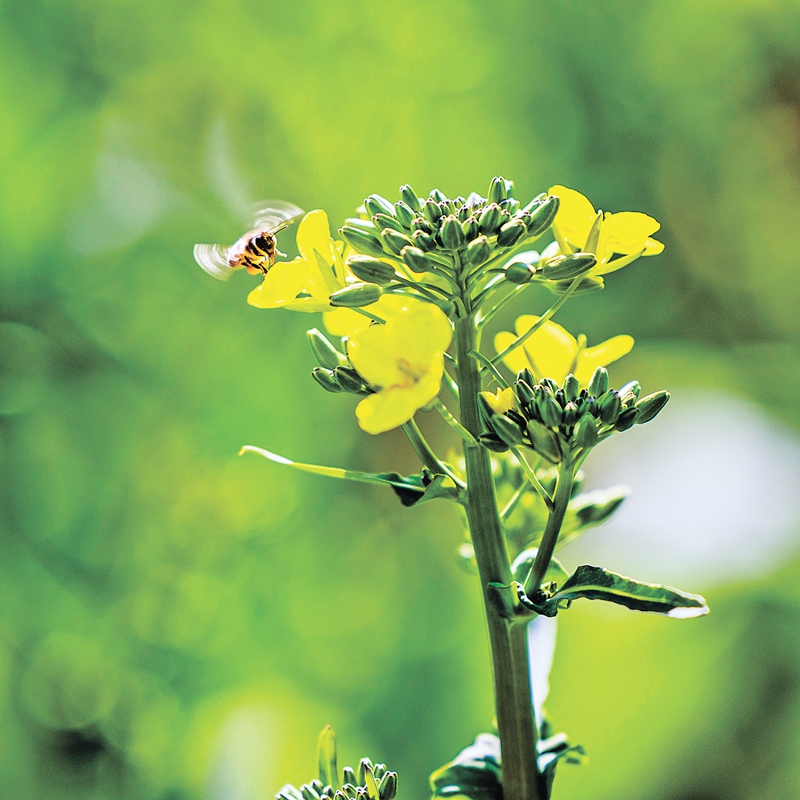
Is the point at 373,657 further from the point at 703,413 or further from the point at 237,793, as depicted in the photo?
the point at 703,413

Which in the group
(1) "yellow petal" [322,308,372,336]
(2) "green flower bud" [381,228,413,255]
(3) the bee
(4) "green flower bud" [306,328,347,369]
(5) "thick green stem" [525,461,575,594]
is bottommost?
(5) "thick green stem" [525,461,575,594]

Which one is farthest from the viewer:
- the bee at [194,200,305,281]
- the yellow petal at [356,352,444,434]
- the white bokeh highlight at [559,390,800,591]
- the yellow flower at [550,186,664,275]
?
the white bokeh highlight at [559,390,800,591]

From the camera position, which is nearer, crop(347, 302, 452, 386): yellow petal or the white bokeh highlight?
crop(347, 302, 452, 386): yellow petal

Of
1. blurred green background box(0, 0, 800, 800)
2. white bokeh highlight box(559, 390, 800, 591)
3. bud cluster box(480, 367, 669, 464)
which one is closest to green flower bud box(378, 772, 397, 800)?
bud cluster box(480, 367, 669, 464)

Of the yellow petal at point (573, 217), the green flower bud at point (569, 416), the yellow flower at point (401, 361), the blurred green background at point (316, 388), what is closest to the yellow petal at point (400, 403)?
the yellow flower at point (401, 361)

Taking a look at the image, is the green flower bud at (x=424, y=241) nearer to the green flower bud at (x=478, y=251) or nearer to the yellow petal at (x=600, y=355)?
the green flower bud at (x=478, y=251)

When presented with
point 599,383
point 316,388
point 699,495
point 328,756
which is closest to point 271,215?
point 599,383

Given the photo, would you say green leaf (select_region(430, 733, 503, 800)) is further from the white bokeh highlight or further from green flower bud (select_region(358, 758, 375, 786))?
the white bokeh highlight
